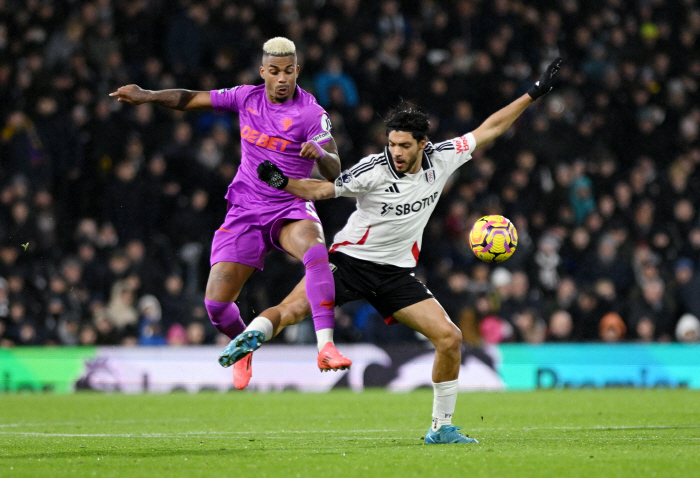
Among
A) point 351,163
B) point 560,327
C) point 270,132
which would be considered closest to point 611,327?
point 560,327

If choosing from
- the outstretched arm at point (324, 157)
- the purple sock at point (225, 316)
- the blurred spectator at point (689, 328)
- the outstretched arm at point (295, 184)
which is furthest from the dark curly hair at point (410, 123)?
the blurred spectator at point (689, 328)

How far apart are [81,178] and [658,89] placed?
1004 cm

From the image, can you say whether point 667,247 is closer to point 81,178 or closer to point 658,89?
point 658,89

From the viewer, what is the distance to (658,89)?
1812cm

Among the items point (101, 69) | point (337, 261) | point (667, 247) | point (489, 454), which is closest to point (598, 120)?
point (667, 247)

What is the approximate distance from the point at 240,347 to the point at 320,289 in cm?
73

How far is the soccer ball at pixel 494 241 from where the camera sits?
784 centimetres

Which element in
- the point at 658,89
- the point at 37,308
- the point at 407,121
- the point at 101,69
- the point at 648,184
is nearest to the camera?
the point at 407,121

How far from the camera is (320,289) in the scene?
738cm

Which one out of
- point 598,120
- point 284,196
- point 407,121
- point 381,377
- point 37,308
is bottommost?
point 381,377

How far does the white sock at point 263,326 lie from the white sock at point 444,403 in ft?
4.11

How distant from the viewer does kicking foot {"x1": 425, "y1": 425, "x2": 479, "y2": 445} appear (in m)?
7.32

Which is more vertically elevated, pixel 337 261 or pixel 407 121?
pixel 407 121

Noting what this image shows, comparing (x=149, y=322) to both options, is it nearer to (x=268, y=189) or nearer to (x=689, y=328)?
(x=268, y=189)
